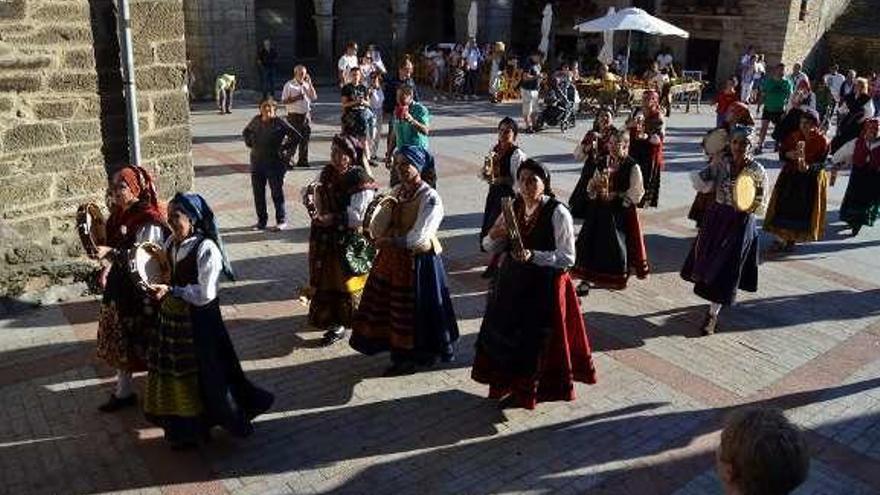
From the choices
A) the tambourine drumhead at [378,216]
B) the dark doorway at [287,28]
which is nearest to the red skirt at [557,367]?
the tambourine drumhead at [378,216]

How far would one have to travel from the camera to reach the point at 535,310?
18.1 feet

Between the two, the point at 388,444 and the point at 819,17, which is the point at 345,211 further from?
the point at 819,17

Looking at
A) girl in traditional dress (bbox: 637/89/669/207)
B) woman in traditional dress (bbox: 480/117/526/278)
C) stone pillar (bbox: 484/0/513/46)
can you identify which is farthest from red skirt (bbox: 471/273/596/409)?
stone pillar (bbox: 484/0/513/46)

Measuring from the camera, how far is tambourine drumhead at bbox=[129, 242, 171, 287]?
15.6 ft

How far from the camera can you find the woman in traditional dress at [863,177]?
33.2 ft

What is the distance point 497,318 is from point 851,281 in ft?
18.0

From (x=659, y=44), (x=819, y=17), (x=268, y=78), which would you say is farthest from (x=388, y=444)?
(x=819, y=17)

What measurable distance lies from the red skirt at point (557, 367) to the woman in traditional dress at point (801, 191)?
516 centimetres

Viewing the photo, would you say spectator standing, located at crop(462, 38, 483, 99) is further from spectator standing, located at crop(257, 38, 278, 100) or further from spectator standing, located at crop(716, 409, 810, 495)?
spectator standing, located at crop(716, 409, 810, 495)

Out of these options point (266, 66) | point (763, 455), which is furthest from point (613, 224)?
point (266, 66)

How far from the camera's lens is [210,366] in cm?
494

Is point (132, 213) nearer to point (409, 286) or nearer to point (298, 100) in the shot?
point (409, 286)

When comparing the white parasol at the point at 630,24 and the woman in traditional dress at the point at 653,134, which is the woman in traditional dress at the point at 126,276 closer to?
the woman in traditional dress at the point at 653,134

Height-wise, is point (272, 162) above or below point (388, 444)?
above
